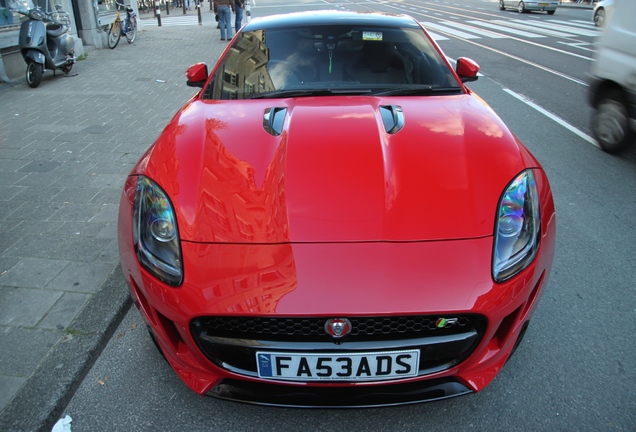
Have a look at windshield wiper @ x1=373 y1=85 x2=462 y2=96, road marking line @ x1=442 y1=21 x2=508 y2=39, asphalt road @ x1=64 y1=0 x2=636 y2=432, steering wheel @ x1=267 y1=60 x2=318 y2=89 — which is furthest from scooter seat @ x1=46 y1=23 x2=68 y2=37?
road marking line @ x1=442 y1=21 x2=508 y2=39

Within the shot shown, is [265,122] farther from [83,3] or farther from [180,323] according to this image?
[83,3]

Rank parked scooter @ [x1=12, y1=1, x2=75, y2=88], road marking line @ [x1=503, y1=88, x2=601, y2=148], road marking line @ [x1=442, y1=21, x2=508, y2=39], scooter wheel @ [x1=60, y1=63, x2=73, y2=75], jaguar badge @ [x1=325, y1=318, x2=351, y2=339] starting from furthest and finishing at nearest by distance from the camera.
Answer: road marking line @ [x1=442, y1=21, x2=508, y2=39] → scooter wheel @ [x1=60, y1=63, x2=73, y2=75] → parked scooter @ [x1=12, y1=1, x2=75, y2=88] → road marking line @ [x1=503, y1=88, x2=601, y2=148] → jaguar badge @ [x1=325, y1=318, x2=351, y2=339]

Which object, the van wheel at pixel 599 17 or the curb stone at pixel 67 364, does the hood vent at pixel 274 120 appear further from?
the van wheel at pixel 599 17

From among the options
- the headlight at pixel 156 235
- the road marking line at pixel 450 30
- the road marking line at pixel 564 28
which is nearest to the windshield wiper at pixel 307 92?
the headlight at pixel 156 235

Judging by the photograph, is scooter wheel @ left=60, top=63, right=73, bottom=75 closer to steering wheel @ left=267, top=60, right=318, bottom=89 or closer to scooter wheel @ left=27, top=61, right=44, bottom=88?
scooter wheel @ left=27, top=61, right=44, bottom=88

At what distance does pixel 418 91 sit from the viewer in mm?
2980

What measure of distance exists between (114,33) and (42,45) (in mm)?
4678

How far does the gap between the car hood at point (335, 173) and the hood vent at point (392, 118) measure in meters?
0.03

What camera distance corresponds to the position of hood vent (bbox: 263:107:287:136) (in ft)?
8.13

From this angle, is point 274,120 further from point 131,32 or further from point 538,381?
point 131,32

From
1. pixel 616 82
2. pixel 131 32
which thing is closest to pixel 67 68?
pixel 131 32

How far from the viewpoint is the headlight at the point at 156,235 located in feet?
6.33

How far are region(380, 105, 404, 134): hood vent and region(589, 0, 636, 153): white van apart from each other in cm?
359

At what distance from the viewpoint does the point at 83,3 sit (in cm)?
1177
